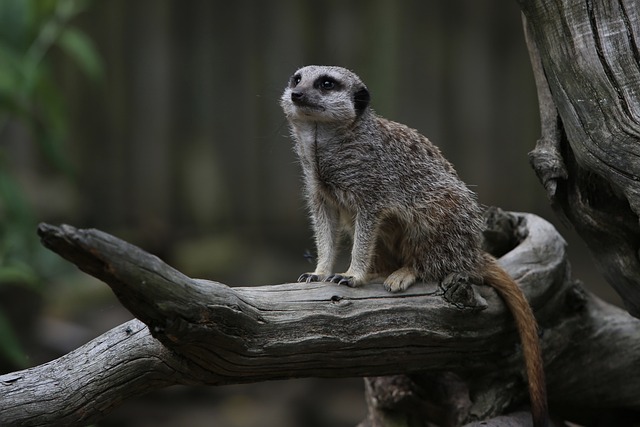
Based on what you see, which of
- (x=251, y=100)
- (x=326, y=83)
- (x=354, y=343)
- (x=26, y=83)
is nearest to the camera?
(x=354, y=343)

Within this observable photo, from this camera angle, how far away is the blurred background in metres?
8.00

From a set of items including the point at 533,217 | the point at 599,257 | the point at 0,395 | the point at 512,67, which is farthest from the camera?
the point at 512,67

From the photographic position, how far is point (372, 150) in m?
4.27

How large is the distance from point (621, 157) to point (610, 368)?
4.69 ft

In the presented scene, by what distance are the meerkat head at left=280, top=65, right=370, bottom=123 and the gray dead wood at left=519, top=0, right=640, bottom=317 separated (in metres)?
0.91

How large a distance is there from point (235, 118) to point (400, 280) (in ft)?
14.6

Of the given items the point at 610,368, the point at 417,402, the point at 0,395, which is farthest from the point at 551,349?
the point at 0,395

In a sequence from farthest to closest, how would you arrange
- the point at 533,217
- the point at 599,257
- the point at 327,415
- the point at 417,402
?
the point at 327,415 → the point at 533,217 → the point at 417,402 → the point at 599,257

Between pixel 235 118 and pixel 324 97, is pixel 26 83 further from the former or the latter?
pixel 235 118

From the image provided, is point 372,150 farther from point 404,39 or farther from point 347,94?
point 404,39

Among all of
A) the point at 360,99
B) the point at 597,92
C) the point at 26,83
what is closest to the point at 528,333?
the point at 597,92

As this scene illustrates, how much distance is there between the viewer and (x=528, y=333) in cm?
402

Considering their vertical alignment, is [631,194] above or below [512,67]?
below

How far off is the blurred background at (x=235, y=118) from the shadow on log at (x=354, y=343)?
3344 millimetres
